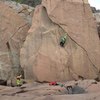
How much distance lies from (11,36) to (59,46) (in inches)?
128

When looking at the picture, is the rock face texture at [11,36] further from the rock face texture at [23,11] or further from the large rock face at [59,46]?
the large rock face at [59,46]

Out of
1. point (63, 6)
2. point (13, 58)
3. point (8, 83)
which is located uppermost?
point (63, 6)

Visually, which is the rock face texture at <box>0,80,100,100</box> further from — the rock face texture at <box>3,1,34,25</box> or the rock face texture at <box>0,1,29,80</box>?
the rock face texture at <box>3,1,34,25</box>

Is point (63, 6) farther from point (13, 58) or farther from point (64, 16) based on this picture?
point (13, 58)

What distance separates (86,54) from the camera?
19156mm

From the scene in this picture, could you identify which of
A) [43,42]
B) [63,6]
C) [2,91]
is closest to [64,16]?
[63,6]

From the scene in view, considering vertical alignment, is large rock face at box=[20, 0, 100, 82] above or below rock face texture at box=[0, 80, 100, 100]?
above

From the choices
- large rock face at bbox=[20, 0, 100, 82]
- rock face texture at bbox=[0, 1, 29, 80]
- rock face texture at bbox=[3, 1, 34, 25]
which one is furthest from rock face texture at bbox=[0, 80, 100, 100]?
rock face texture at bbox=[3, 1, 34, 25]

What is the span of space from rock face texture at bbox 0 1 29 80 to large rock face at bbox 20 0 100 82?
103 cm

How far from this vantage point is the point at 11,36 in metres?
20.3

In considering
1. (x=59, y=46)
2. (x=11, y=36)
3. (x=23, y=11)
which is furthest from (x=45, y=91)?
(x=23, y=11)

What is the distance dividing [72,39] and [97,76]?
256cm

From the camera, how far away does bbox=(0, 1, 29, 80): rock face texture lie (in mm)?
19750

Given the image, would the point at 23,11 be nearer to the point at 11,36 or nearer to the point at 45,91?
the point at 11,36
